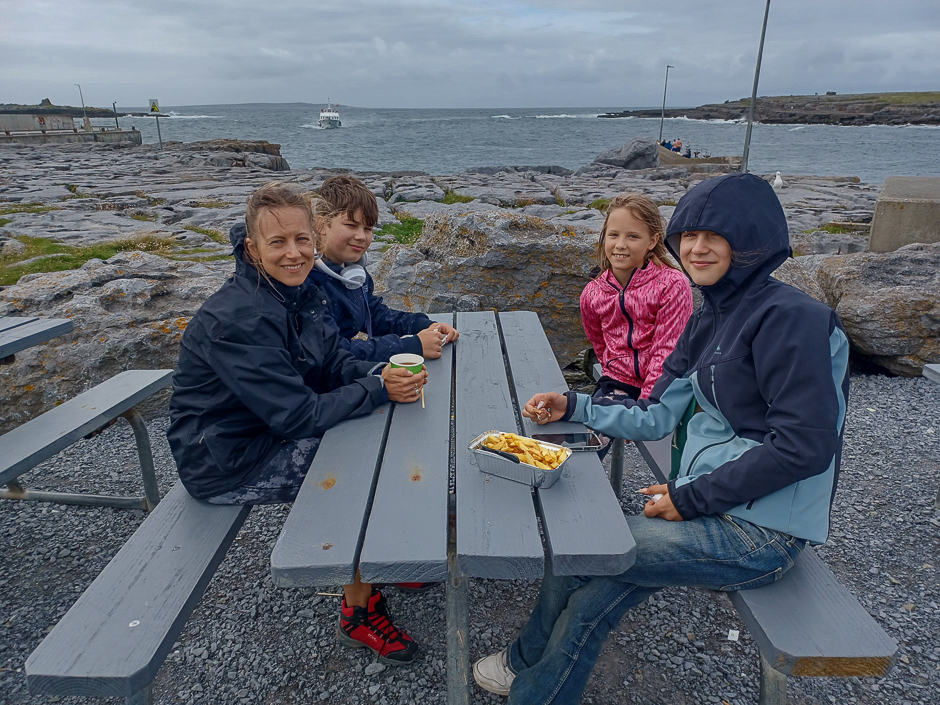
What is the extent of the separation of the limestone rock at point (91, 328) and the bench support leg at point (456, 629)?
261cm

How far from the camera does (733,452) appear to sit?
175 cm

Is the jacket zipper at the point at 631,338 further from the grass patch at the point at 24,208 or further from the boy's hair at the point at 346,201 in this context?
the grass patch at the point at 24,208

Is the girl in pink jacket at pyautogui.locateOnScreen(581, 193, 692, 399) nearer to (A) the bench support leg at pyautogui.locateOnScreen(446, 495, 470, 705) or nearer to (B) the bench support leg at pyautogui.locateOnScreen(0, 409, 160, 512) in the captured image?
(A) the bench support leg at pyautogui.locateOnScreen(446, 495, 470, 705)

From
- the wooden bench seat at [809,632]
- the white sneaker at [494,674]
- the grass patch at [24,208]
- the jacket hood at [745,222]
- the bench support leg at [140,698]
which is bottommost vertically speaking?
the white sneaker at [494,674]

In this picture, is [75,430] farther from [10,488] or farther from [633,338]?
[633,338]

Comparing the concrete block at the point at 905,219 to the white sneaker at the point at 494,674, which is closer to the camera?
the white sneaker at the point at 494,674

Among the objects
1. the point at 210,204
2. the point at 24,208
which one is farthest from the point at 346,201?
the point at 24,208

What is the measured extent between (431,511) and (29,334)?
7.22 feet

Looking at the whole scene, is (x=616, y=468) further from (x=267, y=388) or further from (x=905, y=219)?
(x=905, y=219)

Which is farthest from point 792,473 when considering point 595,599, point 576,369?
point 576,369

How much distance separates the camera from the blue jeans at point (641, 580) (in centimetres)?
161

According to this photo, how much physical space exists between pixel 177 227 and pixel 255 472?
6241mm

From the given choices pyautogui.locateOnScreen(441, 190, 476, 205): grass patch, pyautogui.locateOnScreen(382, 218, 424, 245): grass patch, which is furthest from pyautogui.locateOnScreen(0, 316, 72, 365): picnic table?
pyautogui.locateOnScreen(441, 190, 476, 205): grass patch

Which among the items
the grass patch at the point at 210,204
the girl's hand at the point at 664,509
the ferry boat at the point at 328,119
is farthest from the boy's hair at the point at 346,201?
the ferry boat at the point at 328,119
